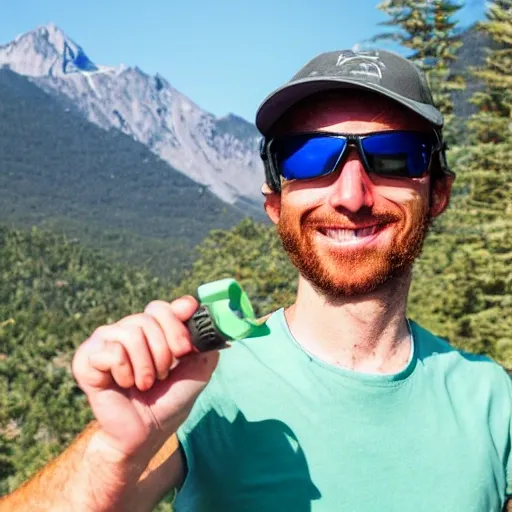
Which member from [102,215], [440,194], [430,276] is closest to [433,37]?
[430,276]

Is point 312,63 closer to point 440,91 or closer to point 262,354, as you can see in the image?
point 262,354

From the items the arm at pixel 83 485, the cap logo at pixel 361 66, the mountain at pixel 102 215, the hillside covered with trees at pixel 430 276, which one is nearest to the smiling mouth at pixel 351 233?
the cap logo at pixel 361 66

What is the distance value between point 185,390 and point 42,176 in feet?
659

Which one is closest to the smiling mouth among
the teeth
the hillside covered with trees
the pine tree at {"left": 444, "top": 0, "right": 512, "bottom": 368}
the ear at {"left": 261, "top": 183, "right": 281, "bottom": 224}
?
the teeth

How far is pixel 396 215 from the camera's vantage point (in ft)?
7.33

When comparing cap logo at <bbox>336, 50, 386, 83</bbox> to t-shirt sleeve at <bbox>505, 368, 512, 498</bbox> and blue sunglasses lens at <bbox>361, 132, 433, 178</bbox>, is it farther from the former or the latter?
t-shirt sleeve at <bbox>505, 368, 512, 498</bbox>

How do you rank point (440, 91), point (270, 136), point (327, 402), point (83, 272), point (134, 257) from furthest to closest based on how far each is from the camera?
1. point (134, 257)
2. point (83, 272)
3. point (440, 91)
4. point (270, 136)
5. point (327, 402)

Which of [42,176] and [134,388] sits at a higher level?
[134,388]

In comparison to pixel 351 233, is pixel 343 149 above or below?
above

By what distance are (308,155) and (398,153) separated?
0.30 metres

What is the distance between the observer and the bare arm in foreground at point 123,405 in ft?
4.67

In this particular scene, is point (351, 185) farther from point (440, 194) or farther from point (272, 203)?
point (440, 194)

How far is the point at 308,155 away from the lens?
2.23m

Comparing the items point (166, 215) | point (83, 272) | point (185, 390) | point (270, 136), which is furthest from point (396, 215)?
point (166, 215)
